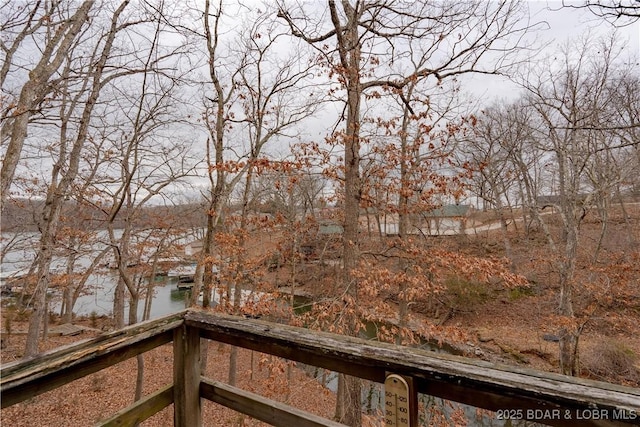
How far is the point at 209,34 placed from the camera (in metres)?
6.22

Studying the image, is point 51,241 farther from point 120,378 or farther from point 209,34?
point 120,378

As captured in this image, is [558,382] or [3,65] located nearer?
[558,382]

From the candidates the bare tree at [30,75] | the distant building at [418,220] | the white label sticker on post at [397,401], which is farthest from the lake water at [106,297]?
the white label sticker on post at [397,401]

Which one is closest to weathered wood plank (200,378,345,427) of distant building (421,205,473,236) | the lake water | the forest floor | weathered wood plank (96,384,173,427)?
weathered wood plank (96,384,173,427)

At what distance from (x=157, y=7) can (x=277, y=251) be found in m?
5.11

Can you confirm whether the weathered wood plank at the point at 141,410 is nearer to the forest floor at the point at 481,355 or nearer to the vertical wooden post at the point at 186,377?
the vertical wooden post at the point at 186,377

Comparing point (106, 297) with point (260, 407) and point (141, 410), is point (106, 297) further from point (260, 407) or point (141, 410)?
point (260, 407)

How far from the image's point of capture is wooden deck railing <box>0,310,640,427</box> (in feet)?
2.65

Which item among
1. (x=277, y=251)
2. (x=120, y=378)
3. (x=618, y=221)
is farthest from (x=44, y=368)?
(x=618, y=221)

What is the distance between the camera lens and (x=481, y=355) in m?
10.6

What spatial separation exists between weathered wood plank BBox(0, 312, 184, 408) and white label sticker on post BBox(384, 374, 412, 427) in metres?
0.98

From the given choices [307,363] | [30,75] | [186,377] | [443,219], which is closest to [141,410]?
[186,377]

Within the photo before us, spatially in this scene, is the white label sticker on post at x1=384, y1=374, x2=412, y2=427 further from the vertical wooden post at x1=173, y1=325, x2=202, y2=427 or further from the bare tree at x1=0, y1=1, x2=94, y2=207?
the bare tree at x1=0, y1=1, x2=94, y2=207

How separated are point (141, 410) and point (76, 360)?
377mm
